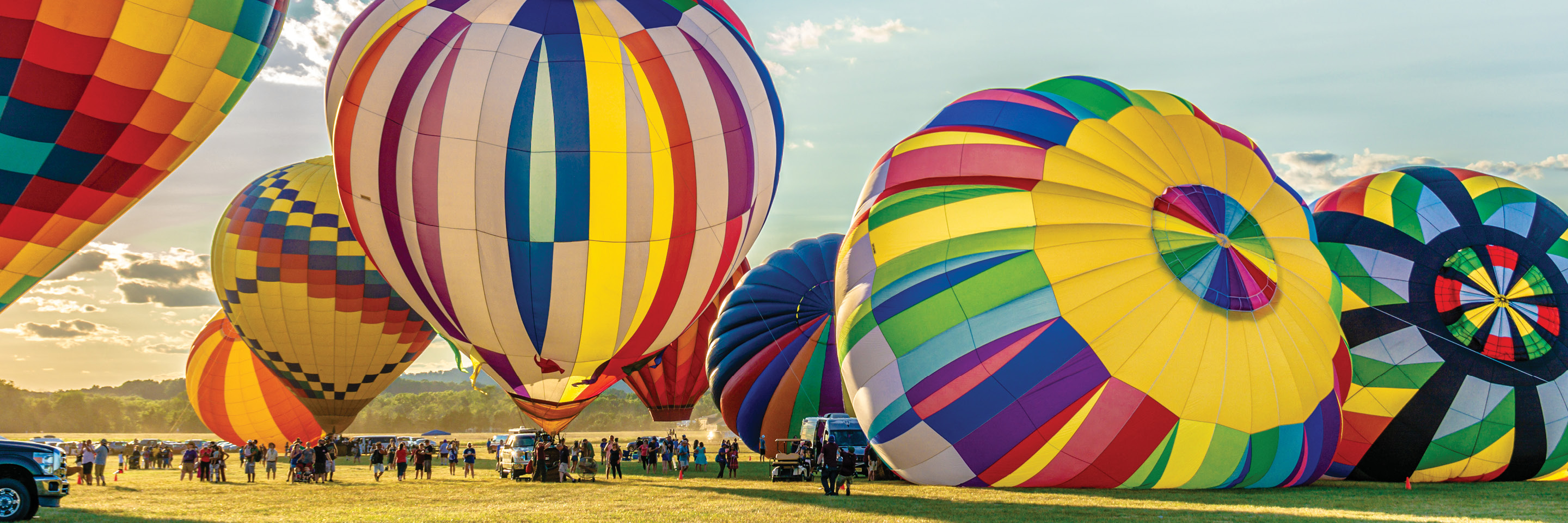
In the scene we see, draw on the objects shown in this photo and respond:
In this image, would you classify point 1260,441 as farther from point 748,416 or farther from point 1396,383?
point 748,416

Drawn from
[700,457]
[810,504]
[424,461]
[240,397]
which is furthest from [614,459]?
[240,397]

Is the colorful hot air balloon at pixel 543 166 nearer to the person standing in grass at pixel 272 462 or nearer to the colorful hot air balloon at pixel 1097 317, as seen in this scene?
the colorful hot air balloon at pixel 1097 317

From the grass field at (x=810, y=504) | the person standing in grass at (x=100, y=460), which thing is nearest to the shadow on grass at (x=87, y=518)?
the grass field at (x=810, y=504)

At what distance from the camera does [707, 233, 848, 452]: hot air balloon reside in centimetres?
1961

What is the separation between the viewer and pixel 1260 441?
501 inches

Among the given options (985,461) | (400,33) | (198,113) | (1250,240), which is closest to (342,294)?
(198,113)

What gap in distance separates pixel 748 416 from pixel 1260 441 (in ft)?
34.7

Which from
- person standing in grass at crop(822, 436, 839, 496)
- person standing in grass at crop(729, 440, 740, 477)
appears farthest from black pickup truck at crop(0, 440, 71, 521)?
person standing in grass at crop(729, 440, 740, 477)

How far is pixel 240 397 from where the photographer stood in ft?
99.5

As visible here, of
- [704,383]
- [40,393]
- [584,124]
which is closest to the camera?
Result: [584,124]

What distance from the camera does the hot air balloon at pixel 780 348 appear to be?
64.3 ft

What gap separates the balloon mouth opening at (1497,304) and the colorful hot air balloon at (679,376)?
59.3 feet

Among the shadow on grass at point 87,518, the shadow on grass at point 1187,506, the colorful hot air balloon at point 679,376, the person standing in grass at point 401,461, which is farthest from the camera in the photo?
the colorful hot air balloon at point 679,376

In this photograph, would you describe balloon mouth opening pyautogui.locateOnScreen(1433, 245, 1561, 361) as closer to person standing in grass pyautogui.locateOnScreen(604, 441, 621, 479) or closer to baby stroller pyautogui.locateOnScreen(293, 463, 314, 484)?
person standing in grass pyautogui.locateOnScreen(604, 441, 621, 479)
